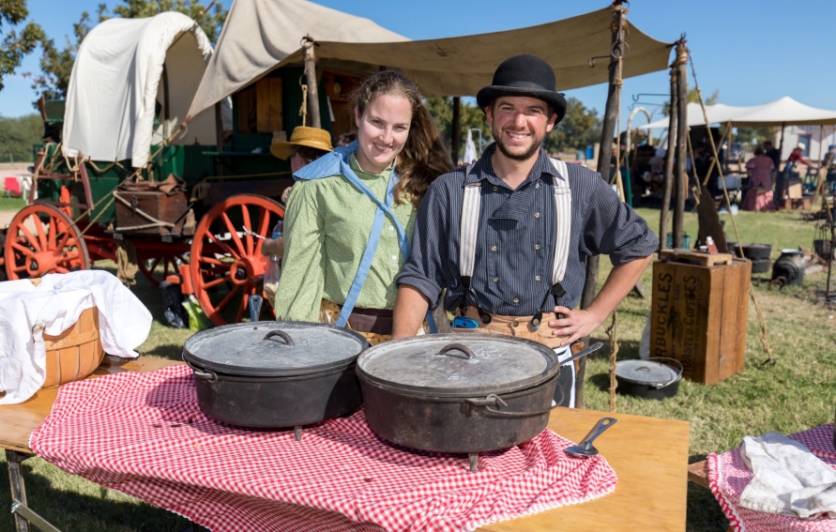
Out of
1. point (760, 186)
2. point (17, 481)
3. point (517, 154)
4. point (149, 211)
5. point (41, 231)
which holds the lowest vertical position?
point (17, 481)

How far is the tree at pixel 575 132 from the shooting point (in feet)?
162

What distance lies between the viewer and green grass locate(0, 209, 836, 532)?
10.5ft

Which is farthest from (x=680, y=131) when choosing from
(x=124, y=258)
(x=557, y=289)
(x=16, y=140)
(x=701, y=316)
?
(x=16, y=140)

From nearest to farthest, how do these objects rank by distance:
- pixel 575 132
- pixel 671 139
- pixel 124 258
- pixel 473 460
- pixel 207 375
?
pixel 473 460
pixel 207 375
pixel 671 139
pixel 124 258
pixel 575 132

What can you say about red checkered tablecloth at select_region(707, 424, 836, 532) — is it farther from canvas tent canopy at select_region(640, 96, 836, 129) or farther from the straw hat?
canvas tent canopy at select_region(640, 96, 836, 129)

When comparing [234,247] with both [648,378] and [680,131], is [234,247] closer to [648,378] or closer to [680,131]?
[648,378]

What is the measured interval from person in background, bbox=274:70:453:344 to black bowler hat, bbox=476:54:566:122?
0.33m

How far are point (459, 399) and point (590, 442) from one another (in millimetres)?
505

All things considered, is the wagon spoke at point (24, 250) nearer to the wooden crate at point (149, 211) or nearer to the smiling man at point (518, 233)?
the wooden crate at point (149, 211)

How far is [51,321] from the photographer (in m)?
2.38

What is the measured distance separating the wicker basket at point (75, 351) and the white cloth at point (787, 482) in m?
2.22

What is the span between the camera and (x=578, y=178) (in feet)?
6.91

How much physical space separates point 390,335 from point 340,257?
0.32 metres

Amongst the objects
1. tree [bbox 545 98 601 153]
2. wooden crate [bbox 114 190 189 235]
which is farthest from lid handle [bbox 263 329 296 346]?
tree [bbox 545 98 601 153]
